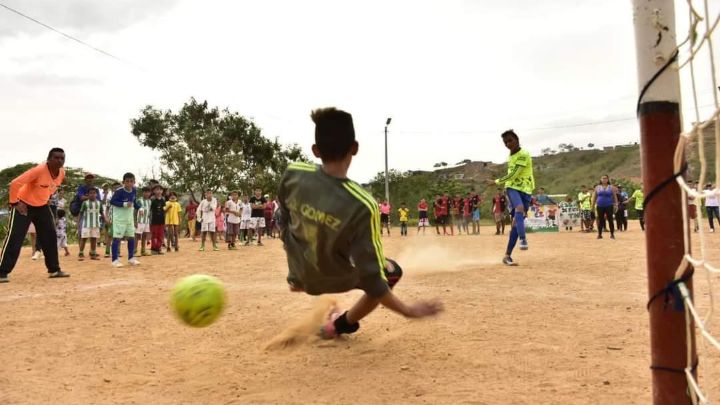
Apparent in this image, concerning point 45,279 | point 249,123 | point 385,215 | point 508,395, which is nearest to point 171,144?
point 249,123

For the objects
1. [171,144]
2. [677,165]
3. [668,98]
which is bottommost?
[677,165]

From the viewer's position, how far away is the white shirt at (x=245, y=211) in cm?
1814

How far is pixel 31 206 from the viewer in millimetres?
8484

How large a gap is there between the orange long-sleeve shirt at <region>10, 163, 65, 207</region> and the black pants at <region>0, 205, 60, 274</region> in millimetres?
134

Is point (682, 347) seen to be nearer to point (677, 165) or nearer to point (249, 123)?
point (677, 165)

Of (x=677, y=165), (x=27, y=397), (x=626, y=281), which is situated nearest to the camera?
(x=677, y=165)

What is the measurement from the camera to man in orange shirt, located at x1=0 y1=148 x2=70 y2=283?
837 cm

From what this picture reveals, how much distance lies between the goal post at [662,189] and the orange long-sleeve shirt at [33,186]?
862 cm

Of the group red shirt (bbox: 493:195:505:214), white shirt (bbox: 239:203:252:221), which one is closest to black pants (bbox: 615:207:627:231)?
red shirt (bbox: 493:195:505:214)

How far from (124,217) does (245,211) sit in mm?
7379

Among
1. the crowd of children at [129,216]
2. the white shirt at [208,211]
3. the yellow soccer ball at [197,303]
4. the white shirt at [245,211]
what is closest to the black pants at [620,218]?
the crowd of children at [129,216]

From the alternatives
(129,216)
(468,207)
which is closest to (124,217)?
(129,216)

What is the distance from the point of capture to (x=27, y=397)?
10.3 feet

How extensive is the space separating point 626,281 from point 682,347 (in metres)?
4.92
